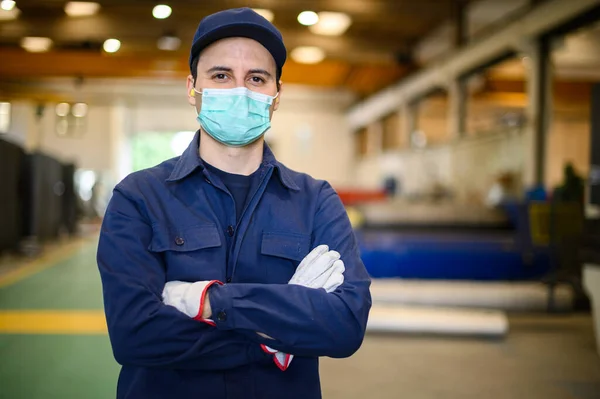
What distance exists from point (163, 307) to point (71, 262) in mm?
6788

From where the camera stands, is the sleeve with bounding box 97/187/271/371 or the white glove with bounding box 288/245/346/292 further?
the white glove with bounding box 288/245/346/292

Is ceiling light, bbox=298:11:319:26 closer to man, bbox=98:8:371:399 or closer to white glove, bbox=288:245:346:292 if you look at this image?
man, bbox=98:8:371:399

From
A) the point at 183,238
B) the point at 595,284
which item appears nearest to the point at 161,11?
the point at 183,238

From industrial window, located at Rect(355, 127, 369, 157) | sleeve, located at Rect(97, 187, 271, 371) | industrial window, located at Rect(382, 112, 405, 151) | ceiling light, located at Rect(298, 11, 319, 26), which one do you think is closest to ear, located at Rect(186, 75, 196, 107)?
sleeve, located at Rect(97, 187, 271, 371)

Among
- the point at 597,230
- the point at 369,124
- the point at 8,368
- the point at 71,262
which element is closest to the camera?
the point at 8,368

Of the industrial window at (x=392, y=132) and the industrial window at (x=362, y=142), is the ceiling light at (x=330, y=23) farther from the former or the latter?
the industrial window at (x=362, y=142)

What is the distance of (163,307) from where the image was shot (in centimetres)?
136

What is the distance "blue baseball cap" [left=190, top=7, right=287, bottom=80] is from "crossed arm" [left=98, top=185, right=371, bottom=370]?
50 cm

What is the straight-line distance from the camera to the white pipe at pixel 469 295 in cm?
504

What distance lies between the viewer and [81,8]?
234 cm

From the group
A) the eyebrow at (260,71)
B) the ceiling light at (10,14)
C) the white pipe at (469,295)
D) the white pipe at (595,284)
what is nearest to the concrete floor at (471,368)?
the white pipe at (595,284)

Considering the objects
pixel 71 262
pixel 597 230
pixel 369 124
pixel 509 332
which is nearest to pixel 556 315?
pixel 509 332

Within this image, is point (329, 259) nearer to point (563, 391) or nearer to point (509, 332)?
point (563, 391)

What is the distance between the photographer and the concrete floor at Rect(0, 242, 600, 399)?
9.87 ft
